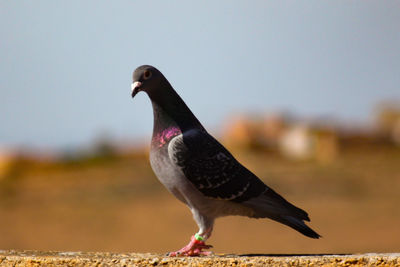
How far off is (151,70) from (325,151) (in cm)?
3790

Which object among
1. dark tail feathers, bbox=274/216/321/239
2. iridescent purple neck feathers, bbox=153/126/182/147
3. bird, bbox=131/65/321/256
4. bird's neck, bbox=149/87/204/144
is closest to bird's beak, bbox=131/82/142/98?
bird, bbox=131/65/321/256

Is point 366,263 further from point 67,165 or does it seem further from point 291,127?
point 291,127

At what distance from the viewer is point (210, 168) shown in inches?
199

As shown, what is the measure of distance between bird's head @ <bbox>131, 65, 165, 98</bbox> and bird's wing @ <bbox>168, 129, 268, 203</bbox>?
49 cm

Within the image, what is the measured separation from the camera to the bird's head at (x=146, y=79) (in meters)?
4.93

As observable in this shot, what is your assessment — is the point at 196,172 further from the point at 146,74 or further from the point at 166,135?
the point at 146,74

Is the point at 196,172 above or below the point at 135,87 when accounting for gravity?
below

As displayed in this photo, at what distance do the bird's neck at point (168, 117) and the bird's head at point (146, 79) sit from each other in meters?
0.11

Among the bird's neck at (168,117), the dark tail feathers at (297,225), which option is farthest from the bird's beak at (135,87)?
the dark tail feathers at (297,225)

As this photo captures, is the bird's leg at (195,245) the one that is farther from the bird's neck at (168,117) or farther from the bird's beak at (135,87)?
the bird's beak at (135,87)

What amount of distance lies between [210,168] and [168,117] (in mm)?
569

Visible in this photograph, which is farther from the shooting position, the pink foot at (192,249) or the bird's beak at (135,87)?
the pink foot at (192,249)

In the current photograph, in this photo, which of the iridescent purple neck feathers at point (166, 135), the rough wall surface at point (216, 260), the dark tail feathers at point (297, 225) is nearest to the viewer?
the rough wall surface at point (216, 260)

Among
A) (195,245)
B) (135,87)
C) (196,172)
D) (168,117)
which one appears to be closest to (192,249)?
(195,245)
